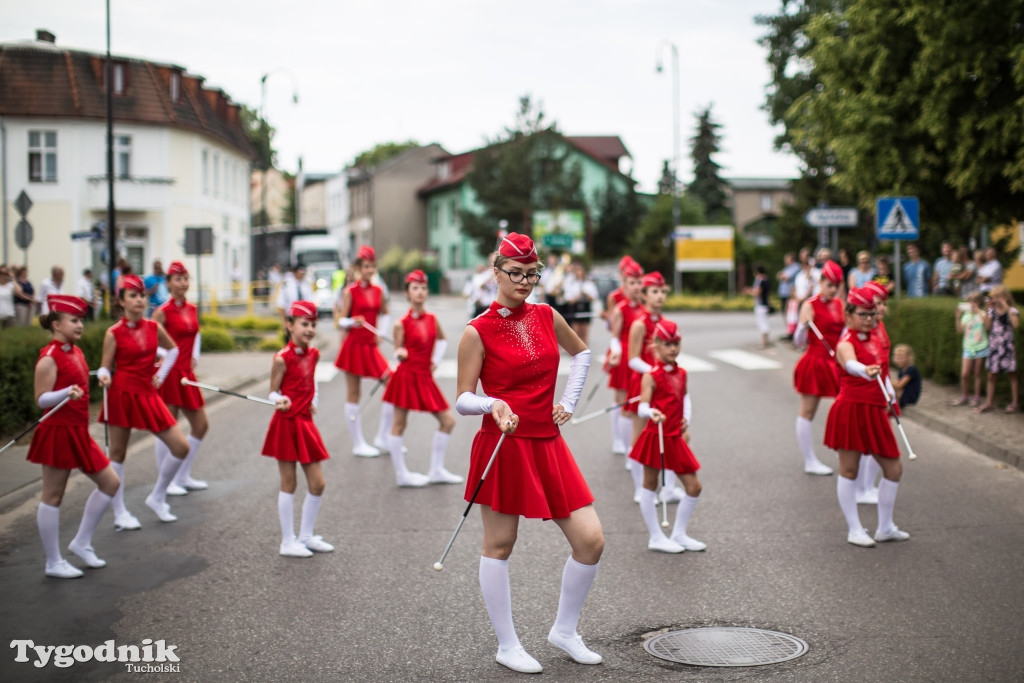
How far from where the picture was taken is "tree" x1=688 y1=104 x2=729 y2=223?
234ft

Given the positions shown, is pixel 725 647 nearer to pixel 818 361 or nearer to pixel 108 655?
pixel 108 655

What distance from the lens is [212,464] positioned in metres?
10.7

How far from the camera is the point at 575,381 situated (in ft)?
17.4

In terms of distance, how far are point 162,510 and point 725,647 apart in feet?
Result: 15.9

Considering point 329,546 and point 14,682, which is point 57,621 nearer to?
point 14,682

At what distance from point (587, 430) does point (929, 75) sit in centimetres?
669

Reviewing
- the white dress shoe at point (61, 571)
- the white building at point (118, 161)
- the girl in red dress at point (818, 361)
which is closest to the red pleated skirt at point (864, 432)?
the girl in red dress at point (818, 361)

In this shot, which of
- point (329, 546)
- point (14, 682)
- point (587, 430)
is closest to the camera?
point (14, 682)

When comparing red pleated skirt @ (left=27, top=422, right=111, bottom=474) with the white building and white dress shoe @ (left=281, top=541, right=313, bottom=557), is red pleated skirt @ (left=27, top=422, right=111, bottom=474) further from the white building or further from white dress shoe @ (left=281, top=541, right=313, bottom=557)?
the white building

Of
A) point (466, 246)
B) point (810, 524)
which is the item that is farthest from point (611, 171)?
point (810, 524)

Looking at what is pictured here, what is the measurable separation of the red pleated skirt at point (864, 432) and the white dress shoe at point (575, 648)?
3048 millimetres

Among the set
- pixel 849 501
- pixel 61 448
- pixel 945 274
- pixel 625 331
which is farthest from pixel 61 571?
pixel 945 274

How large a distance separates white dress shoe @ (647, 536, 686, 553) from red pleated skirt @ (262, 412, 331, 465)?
7.56 ft

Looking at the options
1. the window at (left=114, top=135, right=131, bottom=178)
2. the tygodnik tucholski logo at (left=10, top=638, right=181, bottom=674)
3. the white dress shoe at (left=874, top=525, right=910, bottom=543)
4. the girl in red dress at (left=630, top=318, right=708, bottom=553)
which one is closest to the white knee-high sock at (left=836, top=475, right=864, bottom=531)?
the white dress shoe at (left=874, top=525, right=910, bottom=543)
